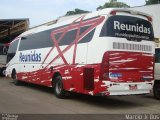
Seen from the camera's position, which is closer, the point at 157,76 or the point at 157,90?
the point at 157,76

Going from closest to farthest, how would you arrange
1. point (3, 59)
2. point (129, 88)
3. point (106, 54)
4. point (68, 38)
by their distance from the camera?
point (106, 54) → point (129, 88) → point (68, 38) → point (3, 59)

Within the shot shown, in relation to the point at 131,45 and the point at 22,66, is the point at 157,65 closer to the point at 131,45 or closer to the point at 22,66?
the point at 131,45

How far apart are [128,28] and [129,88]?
6.72 ft

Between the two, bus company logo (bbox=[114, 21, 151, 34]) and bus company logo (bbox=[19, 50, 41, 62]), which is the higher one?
bus company logo (bbox=[114, 21, 151, 34])

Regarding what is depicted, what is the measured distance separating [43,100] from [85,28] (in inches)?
126

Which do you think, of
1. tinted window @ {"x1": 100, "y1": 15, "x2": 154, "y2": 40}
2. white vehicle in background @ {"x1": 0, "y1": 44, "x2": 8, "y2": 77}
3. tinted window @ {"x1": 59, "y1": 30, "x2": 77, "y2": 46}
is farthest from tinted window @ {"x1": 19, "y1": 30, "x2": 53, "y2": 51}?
white vehicle in background @ {"x1": 0, "y1": 44, "x2": 8, "y2": 77}

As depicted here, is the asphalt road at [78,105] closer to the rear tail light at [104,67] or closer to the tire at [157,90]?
the tire at [157,90]

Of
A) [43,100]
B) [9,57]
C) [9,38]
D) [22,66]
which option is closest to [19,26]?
[9,38]

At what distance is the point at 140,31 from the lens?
12.6 metres

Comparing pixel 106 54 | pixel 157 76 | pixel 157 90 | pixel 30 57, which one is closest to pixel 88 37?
pixel 106 54

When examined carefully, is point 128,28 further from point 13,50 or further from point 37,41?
point 13,50

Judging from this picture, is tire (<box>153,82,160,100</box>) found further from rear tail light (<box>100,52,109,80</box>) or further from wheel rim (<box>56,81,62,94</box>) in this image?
wheel rim (<box>56,81,62,94</box>)

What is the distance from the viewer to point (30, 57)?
17.9m

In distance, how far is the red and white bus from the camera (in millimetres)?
11656
